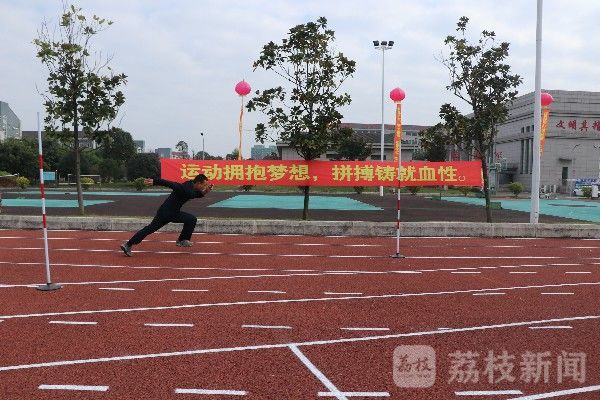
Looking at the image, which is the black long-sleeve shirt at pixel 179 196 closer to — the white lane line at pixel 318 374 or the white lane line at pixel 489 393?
the white lane line at pixel 318 374

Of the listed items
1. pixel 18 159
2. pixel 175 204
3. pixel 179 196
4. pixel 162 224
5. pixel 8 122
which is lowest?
pixel 162 224

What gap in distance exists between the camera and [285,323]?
6.07m

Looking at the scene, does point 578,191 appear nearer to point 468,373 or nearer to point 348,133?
point 348,133

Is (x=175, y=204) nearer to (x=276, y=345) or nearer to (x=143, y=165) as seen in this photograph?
(x=276, y=345)

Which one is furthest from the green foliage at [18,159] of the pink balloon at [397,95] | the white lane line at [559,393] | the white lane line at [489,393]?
the white lane line at [559,393]

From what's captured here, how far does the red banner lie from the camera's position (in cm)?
1691

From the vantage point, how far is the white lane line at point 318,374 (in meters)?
4.04

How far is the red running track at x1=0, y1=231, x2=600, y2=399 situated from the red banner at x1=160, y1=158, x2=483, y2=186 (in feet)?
18.5

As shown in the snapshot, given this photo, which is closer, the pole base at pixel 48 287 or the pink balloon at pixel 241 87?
the pole base at pixel 48 287

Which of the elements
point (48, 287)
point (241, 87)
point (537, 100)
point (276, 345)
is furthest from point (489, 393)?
point (241, 87)

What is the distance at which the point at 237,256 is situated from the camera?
11.2m

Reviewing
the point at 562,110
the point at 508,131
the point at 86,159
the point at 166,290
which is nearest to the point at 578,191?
the point at 562,110

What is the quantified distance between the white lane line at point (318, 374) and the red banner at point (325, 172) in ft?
39.2

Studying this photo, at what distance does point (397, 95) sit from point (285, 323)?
71.6 ft
